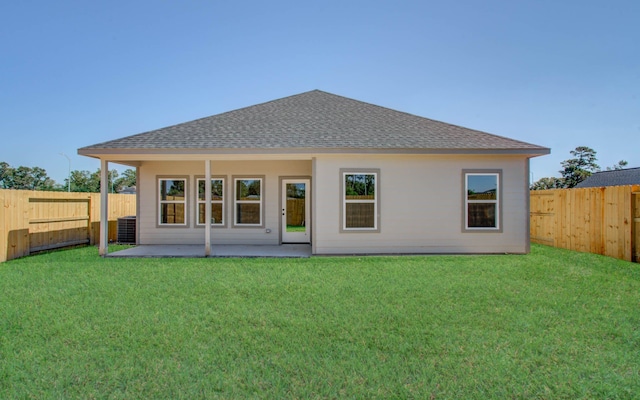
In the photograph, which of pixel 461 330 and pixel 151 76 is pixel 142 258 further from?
pixel 151 76

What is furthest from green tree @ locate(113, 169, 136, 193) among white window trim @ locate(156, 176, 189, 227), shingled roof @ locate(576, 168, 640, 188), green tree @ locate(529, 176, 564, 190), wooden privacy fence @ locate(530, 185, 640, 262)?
shingled roof @ locate(576, 168, 640, 188)

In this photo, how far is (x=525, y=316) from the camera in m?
4.39

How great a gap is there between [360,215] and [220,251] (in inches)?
153

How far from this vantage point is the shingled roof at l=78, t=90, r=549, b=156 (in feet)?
28.5

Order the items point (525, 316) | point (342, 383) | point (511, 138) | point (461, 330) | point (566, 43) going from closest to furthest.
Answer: point (342, 383)
point (461, 330)
point (525, 316)
point (511, 138)
point (566, 43)

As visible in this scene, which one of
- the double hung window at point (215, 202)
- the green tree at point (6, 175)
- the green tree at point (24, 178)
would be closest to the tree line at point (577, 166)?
the double hung window at point (215, 202)

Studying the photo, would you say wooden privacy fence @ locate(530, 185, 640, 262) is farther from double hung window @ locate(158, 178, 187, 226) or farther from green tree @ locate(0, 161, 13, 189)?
green tree @ locate(0, 161, 13, 189)

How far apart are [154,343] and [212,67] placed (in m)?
12.3

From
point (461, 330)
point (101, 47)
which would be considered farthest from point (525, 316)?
point (101, 47)

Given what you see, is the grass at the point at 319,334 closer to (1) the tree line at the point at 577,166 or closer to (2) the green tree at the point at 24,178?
(1) the tree line at the point at 577,166

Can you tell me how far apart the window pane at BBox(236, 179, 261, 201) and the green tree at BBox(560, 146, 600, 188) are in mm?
35897

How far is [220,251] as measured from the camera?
371 inches

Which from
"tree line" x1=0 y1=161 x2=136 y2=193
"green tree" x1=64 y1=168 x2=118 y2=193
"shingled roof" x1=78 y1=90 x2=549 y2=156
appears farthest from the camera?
"green tree" x1=64 y1=168 x2=118 y2=193

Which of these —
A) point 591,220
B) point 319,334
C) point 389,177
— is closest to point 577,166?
point 591,220
